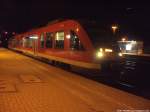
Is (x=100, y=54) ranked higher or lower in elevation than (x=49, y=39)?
lower

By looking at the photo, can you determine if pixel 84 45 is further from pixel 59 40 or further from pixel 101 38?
pixel 59 40

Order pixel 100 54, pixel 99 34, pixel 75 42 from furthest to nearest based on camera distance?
pixel 75 42, pixel 99 34, pixel 100 54

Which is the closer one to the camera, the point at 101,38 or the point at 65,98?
the point at 65,98

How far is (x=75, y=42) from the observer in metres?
18.7

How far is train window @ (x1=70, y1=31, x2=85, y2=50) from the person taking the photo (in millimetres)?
18062

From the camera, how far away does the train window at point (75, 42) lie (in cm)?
1806

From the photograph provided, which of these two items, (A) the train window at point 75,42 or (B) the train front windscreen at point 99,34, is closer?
(B) the train front windscreen at point 99,34

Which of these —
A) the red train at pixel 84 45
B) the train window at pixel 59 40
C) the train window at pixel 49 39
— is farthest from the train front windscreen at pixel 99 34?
the train window at pixel 49 39

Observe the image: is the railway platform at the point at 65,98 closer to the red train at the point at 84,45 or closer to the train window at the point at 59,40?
the red train at the point at 84,45

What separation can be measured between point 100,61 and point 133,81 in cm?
189

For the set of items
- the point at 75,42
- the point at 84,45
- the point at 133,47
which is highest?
the point at 75,42

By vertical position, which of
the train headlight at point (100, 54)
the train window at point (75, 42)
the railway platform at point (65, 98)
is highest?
the train window at point (75, 42)

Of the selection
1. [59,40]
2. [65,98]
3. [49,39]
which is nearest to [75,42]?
[59,40]

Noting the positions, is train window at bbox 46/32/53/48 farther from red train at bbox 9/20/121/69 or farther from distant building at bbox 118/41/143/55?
distant building at bbox 118/41/143/55
